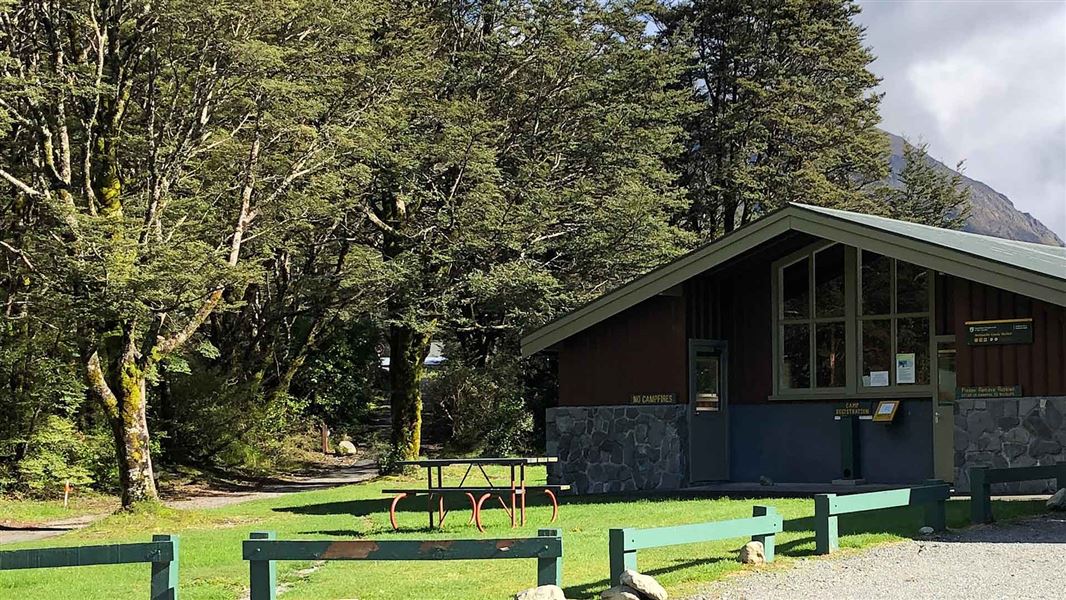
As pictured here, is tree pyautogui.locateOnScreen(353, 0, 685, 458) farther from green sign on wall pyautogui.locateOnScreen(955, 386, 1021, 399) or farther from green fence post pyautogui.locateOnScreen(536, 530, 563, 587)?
green fence post pyautogui.locateOnScreen(536, 530, 563, 587)

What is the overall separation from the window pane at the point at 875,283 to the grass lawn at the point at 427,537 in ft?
12.5

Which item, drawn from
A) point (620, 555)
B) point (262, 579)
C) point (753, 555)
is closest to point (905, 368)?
point (753, 555)

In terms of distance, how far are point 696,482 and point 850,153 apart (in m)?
26.3

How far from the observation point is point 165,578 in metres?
8.88

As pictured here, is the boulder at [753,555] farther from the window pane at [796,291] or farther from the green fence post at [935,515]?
the window pane at [796,291]

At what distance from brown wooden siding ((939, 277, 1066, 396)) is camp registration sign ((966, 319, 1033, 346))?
0.20 feet

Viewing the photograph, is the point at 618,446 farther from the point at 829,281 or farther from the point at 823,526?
the point at 823,526

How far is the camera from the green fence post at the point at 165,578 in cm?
885

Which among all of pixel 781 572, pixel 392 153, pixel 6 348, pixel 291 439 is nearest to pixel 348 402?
pixel 291 439

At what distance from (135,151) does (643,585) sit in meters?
15.9

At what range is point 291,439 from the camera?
1335 inches

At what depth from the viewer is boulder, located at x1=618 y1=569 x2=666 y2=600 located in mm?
9055

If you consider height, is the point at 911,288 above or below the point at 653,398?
above

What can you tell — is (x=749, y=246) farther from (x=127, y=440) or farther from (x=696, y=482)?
(x=127, y=440)
